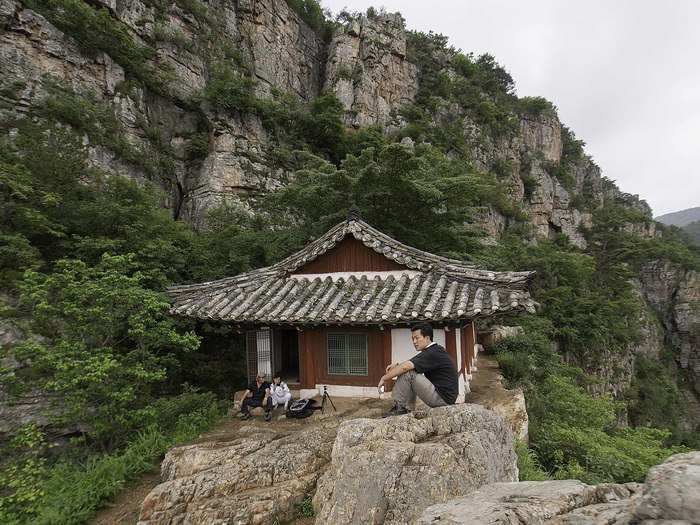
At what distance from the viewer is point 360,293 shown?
33.2ft

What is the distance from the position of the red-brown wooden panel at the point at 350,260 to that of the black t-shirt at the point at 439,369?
4.78 metres

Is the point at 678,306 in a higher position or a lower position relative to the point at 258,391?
lower

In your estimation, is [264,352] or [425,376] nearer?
[425,376]

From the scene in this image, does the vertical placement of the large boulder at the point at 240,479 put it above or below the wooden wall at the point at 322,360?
below

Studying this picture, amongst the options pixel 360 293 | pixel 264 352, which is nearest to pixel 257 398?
pixel 264 352

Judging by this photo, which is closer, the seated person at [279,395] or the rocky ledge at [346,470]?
the rocky ledge at [346,470]

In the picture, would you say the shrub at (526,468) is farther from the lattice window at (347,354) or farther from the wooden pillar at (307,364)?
the wooden pillar at (307,364)

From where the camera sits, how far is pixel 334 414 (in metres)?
9.03

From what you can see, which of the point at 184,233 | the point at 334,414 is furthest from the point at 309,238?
the point at 334,414

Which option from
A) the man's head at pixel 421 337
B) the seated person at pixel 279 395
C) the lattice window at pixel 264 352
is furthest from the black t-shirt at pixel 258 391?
the man's head at pixel 421 337

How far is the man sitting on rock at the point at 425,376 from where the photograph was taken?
5957 mm

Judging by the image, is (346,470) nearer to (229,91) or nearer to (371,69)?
(229,91)

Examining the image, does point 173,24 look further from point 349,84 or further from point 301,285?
point 301,285

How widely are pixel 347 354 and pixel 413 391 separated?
13.7ft
